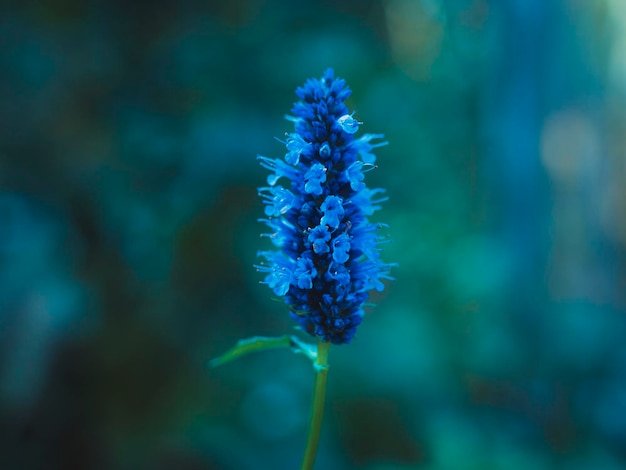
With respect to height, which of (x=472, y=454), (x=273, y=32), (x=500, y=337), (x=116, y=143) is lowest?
(x=472, y=454)

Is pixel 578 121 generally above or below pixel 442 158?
above

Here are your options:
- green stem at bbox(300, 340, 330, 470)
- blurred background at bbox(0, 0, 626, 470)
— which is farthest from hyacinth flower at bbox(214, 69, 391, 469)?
blurred background at bbox(0, 0, 626, 470)

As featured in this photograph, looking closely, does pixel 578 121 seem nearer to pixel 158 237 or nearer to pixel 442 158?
pixel 442 158

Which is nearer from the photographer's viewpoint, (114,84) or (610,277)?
(114,84)

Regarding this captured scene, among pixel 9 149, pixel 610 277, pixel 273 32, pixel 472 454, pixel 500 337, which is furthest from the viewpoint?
pixel 610 277

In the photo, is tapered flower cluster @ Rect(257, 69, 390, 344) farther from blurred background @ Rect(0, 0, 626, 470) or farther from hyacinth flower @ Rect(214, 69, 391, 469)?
blurred background @ Rect(0, 0, 626, 470)

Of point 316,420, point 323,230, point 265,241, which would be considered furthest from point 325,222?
point 265,241

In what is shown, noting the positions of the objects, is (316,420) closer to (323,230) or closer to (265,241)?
(323,230)

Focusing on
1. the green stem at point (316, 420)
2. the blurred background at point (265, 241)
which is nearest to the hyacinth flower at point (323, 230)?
the green stem at point (316, 420)

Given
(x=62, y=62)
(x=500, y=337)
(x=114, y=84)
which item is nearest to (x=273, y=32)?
(x=114, y=84)
